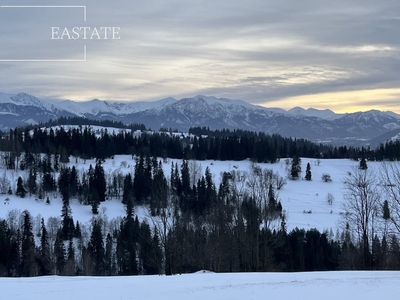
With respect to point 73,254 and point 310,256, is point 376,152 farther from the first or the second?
point 73,254

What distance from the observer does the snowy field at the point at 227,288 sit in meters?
19.7

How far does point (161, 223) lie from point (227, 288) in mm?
25912

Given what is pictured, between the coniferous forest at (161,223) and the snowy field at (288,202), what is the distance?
2632mm

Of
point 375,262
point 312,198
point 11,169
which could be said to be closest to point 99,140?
point 11,169

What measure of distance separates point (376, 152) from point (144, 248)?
129 metres

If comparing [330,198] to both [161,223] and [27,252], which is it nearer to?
[27,252]

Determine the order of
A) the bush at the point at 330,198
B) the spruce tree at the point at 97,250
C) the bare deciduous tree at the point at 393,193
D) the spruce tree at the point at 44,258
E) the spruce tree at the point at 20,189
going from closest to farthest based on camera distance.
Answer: the bare deciduous tree at the point at 393,193, the spruce tree at the point at 44,258, the spruce tree at the point at 97,250, the spruce tree at the point at 20,189, the bush at the point at 330,198

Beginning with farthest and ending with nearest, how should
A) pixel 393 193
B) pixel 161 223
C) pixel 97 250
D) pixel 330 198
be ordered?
pixel 330 198
pixel 97 250
pixel 161 223
pixel 393 193

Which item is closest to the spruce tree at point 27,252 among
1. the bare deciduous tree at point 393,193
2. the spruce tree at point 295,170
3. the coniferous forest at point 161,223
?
the coniferous forest at point 161,223

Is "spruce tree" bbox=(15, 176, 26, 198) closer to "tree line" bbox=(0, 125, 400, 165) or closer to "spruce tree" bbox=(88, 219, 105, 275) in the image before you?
"tree line" bbox=(0, 125, 400, 165)

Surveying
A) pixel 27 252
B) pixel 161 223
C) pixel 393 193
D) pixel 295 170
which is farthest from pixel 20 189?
pixel 393 193

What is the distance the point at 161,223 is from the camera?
46531 millimetres

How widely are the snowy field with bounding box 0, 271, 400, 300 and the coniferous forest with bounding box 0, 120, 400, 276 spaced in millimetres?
8815

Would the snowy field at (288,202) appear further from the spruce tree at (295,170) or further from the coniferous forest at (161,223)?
the coniferous forest at (161,223)
